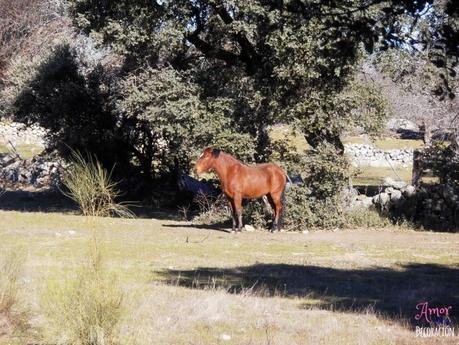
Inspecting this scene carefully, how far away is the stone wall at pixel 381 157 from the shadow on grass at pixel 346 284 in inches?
1259

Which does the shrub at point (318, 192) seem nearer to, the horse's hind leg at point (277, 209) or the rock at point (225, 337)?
the horse's hind leg at point (277, 209)

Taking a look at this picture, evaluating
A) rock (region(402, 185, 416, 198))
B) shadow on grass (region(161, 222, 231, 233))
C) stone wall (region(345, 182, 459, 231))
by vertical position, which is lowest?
shadow on grass (region(161, 222, 231, 233))

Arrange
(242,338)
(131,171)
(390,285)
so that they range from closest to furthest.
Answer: (242,338), (390,285), (131,171)

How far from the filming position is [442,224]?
19.8m

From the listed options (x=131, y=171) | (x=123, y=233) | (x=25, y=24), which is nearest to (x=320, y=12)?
(x=123, y=233)

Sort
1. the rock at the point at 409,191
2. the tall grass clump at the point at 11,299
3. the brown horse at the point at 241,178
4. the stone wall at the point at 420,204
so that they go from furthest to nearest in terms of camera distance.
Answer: the rock at the point at 409,191
the stone wall at the point at 420,204
the brown horse at the point at 241,178
the tall grass clump at the point at 11,299

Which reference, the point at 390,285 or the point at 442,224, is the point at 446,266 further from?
the point at 442,224

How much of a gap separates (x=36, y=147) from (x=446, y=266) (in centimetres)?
3784

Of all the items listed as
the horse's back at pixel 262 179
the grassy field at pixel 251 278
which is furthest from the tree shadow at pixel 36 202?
the horse's back at pixel 262 179

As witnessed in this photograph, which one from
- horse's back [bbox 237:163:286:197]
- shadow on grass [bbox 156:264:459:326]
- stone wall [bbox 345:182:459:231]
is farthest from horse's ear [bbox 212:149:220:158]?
shadow on grass [bbox 156:264:459:326]

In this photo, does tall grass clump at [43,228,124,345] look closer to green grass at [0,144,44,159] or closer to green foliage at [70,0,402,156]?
green foliage at [70,0,402,156]

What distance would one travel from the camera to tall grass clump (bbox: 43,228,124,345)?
6.00 metres

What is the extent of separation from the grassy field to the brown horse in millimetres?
995

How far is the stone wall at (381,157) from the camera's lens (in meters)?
44.8
